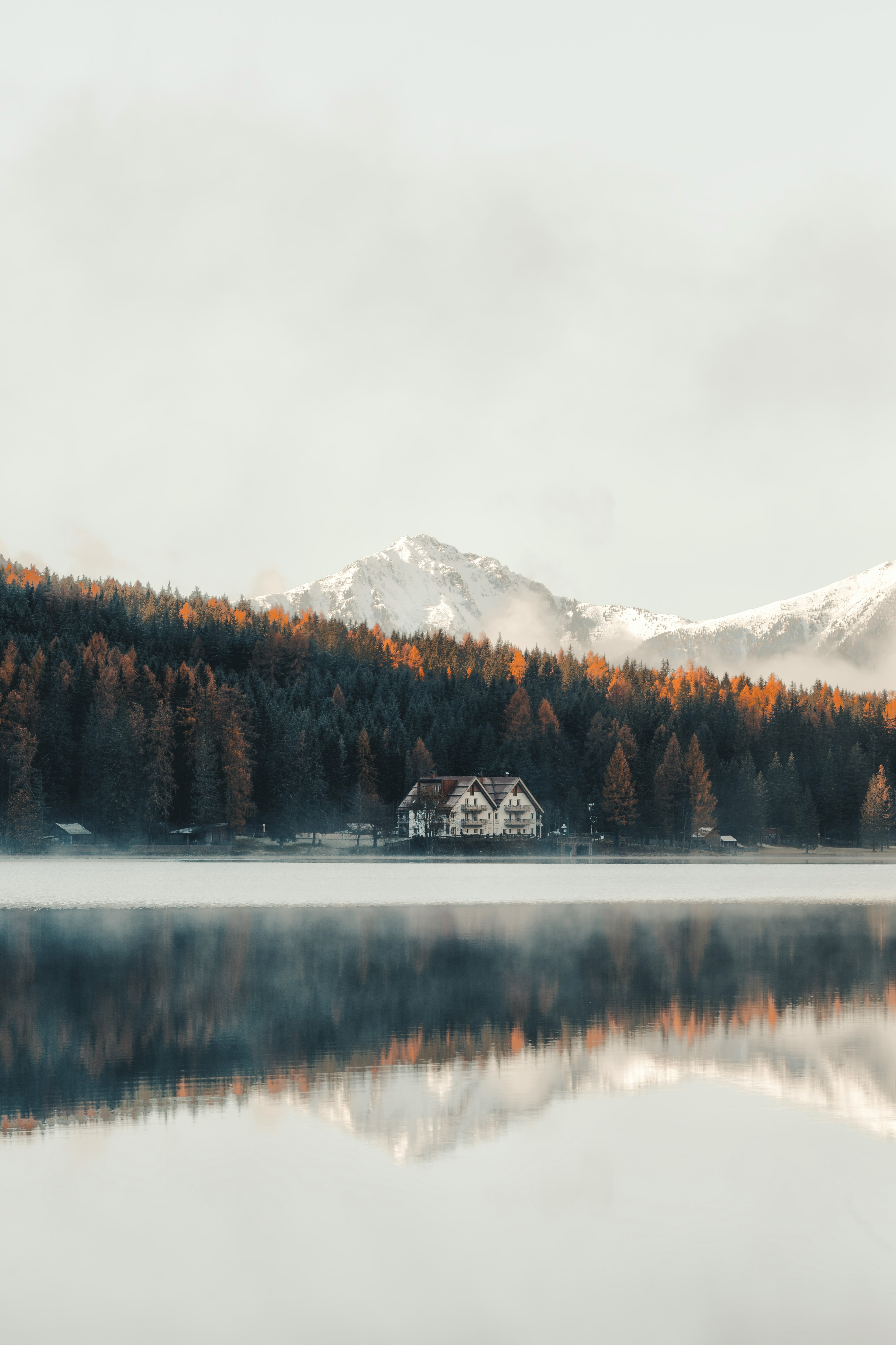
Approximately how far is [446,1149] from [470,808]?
446ft

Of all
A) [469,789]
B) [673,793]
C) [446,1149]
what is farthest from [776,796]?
[446,1149]

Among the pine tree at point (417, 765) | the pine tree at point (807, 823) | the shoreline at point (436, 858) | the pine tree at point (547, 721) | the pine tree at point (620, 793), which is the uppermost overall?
the pine tree at point (547, 721)

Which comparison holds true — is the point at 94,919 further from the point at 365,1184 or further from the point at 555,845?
the point at 555,845

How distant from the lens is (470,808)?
152 meters

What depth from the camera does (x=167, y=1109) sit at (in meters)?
17.9

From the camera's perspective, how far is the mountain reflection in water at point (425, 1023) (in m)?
18.6

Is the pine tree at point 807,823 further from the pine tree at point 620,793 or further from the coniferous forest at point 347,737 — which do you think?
the pine tree at point 620,793

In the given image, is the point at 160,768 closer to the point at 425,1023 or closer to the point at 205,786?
the point at 205,786

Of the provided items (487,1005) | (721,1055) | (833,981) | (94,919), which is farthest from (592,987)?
(94,919)

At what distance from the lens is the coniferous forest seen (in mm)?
132250

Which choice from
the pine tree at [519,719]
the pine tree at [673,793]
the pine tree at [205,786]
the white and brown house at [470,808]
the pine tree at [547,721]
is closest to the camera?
the pine tree at [205,786]

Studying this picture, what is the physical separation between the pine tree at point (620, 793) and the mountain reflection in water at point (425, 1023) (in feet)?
344

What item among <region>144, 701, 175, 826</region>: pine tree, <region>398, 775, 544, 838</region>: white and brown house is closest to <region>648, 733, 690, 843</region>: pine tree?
<region>398, 775, 544, 838</region>: white and brown house

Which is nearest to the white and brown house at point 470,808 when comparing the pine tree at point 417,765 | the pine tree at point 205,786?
the pine tree at point 417,765
